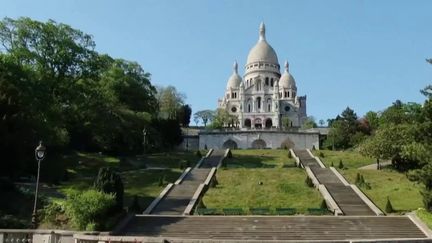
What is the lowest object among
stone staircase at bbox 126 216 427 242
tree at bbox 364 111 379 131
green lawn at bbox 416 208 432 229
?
stone staircase at bbox 126 216 427 242

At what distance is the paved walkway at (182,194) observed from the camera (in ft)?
103

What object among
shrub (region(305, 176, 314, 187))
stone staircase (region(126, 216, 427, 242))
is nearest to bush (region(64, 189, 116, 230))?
stone staircase (region(126, 216, 427, 242))

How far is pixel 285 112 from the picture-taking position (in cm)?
12288

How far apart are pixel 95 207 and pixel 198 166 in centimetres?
2564

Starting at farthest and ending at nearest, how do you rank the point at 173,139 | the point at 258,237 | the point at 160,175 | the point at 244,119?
the point at 244,119 < the point at 173,139 < the point at 160,175 < the point at 258,237

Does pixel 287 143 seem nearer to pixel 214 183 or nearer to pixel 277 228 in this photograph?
pixel 214 183

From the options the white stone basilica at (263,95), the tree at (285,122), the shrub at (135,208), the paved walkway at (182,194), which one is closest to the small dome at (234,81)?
the white stone basilica at (263,95)

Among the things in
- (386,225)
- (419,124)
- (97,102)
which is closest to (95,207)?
(386,225)

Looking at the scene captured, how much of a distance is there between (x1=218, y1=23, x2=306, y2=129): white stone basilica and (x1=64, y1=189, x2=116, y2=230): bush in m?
90.4

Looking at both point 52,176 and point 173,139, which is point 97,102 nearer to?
point 52,176

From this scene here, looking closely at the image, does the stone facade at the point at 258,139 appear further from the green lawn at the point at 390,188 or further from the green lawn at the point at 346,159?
the green lawn at the point at 390,188

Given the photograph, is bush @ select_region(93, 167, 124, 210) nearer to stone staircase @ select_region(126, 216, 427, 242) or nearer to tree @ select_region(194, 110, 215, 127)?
stone staircase @ select_region(126, 216, 427, 242)

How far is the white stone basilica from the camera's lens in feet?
397

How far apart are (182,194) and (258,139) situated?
161 ft
